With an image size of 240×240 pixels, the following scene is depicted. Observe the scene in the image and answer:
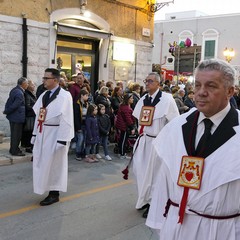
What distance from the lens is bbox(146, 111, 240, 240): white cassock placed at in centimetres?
193

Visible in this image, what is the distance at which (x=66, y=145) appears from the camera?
202 inches

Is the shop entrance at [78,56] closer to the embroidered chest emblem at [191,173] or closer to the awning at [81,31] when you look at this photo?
the awning at [81,31]

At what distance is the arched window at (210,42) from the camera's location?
4081 centimetres

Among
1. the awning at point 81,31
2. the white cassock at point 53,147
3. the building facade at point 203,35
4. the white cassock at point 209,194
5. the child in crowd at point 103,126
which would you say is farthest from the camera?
the building facade at point 203,35

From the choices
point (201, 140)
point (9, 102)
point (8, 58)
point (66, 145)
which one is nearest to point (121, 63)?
point (8, 58)

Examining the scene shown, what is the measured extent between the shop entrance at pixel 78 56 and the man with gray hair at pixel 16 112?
3.92 metres

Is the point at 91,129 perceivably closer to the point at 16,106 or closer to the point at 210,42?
the point at 16,106

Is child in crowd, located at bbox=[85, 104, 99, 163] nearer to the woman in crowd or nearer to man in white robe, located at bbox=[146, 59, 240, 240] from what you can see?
the woman in crowd

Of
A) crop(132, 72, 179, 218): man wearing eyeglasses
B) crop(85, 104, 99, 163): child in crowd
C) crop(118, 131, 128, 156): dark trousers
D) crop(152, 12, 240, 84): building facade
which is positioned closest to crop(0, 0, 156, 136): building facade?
crop(85, 104, 99, 163): child in crowd

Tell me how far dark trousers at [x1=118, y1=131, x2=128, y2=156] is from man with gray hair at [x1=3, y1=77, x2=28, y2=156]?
90.1 inches

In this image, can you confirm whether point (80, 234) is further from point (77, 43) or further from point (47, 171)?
point (77, 43)

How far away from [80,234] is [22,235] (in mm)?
663

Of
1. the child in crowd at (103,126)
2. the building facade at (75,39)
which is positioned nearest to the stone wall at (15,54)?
the building facade at (75,39)

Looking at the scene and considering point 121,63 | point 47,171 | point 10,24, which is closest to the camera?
point 47,171
